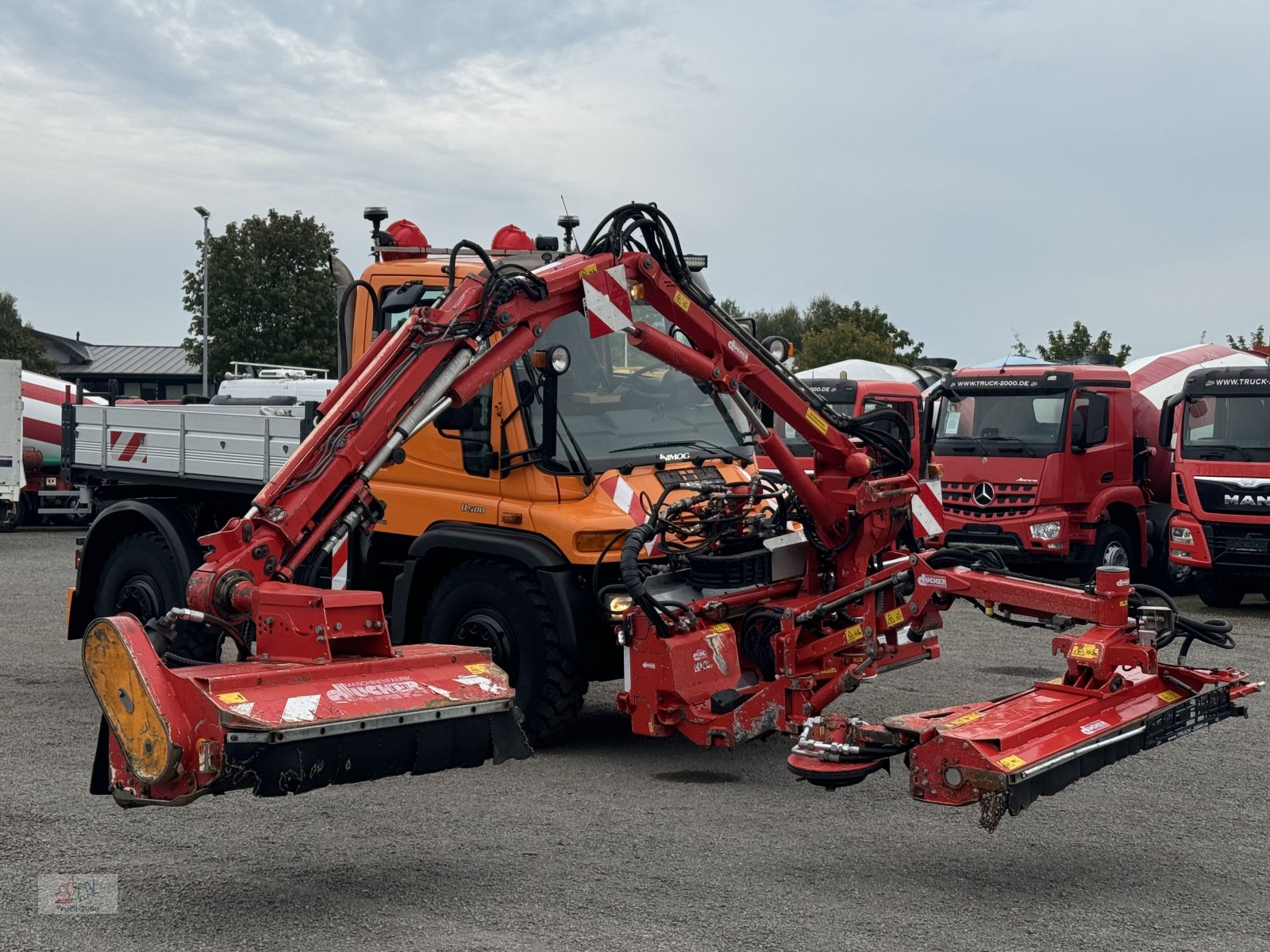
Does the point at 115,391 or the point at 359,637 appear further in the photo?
the point at 115,391

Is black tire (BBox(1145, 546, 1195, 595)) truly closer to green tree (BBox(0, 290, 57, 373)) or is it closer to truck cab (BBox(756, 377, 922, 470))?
truck cab (BBox(756, 377, 922, 470))

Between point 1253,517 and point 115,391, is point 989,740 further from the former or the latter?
point 1253,517

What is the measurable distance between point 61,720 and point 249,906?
4.08 m

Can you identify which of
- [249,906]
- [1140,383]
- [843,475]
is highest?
[1140,383]

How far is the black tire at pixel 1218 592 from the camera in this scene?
50.5 ft

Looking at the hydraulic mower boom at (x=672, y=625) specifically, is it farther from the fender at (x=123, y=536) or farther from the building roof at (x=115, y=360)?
the building roof at (x=115, y=360)

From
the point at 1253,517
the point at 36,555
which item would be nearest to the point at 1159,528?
the point at 1253,517

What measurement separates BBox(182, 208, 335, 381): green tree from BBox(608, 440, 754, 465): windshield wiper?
36848 mm

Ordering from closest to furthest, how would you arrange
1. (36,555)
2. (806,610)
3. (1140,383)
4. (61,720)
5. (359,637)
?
(359,637) → (806,610) → (61,720) → (1140,383) → (36,555)

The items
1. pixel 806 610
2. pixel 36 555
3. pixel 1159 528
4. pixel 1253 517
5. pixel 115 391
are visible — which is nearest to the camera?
pixel 806 610

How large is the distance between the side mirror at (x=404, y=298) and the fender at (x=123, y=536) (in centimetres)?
255

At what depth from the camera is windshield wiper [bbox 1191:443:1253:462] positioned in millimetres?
14539

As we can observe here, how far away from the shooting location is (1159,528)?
1694cm

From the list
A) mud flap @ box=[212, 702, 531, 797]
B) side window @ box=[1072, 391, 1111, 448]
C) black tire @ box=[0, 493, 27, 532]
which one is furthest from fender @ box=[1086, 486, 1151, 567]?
black tire @ box=[0, 493, 27, 532]
